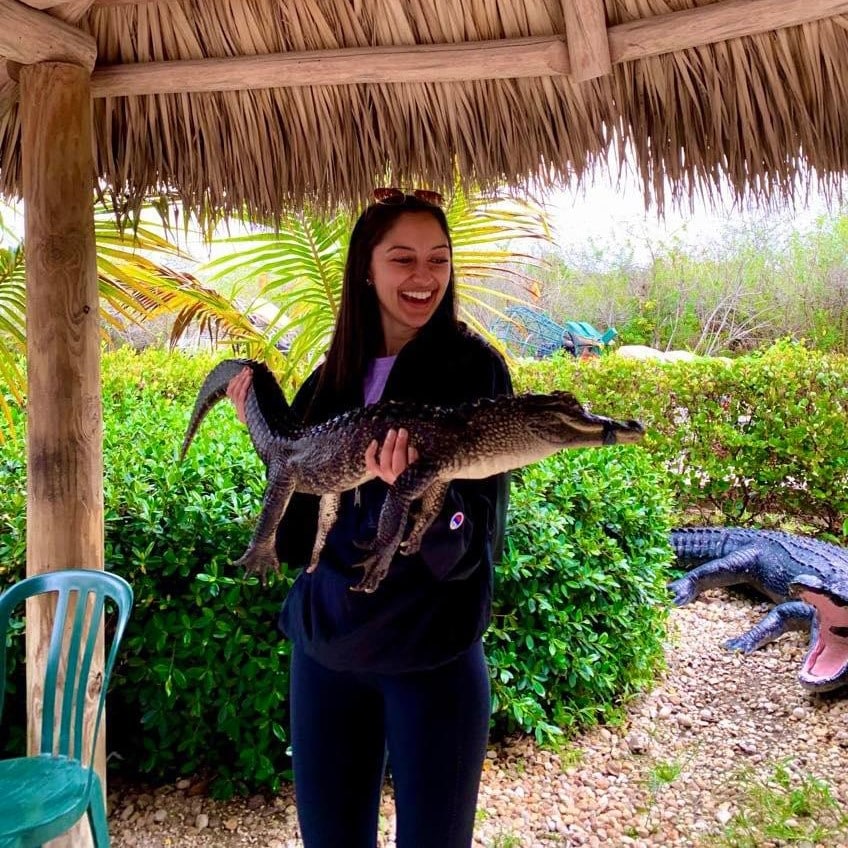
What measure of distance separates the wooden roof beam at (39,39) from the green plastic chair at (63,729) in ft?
4.16

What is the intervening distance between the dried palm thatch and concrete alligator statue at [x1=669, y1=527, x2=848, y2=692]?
2.27 m

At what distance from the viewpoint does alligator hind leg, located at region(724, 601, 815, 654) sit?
410 centimetres

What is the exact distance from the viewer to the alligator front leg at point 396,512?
1.28 meters

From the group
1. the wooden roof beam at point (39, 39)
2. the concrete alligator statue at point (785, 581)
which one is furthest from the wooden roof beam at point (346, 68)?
the concrete alligator statue at point (785, 581)

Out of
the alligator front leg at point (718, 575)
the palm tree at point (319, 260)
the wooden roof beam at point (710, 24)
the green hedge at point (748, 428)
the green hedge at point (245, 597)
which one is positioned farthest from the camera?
the green hedge at point (748, 428)

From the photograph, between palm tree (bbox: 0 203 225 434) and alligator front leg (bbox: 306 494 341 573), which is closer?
alligator front leg (bbox: 306 494 341 573)

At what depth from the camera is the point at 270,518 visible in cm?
149

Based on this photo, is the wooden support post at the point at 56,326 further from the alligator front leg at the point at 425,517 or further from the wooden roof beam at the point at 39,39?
the alligator front leg at the point at 425,517

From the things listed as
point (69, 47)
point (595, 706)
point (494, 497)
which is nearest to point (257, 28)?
point (69, 47)

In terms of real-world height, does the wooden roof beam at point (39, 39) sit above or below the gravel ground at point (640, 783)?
above

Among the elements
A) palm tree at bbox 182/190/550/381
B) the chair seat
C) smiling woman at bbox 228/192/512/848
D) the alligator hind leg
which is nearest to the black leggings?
smiling woman at bbox 228/192/512/848

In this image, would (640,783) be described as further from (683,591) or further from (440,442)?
(440,442)

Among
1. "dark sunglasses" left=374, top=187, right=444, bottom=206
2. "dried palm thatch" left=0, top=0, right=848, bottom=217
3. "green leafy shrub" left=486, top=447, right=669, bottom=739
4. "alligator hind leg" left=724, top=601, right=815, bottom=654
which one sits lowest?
"alligator hind leg" left=724, top=601, right=815, bottom=654

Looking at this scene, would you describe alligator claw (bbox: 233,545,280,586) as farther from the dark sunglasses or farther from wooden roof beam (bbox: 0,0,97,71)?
wooden roof beam (bbox: 0,0,97,71)
